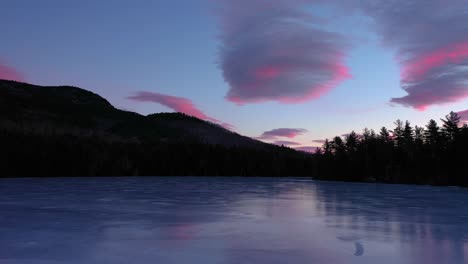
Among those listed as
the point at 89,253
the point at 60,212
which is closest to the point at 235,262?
the point at 89,253

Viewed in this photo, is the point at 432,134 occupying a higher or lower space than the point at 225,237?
higher

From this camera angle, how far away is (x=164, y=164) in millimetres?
100250

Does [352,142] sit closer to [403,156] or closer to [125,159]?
[403,156]

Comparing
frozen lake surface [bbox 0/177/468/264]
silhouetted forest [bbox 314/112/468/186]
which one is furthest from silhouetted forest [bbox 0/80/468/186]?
frozen lake surface [bbox 0/177/468/264]

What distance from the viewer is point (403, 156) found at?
232 ft

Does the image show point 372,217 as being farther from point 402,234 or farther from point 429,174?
point 429,174

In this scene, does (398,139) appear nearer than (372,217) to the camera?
No

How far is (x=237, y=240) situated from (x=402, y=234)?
4.44 metres

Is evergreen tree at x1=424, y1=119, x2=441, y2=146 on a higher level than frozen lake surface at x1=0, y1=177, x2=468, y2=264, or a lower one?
higher

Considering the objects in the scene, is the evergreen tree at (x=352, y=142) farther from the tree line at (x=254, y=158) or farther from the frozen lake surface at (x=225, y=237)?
the frozen lake surface at (x=225, y=237)

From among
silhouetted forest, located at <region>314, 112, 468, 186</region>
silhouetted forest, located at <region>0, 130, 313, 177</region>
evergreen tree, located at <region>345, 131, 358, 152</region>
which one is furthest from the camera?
evergreen tree, located at <region>345, 131, 358, 152</region>

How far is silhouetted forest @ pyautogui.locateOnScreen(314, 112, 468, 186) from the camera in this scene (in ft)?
196

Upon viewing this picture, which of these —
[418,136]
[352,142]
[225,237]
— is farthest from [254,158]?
[225,237]

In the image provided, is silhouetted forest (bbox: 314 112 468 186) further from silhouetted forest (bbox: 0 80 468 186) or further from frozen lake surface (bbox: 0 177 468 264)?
frozen lake surface (bbox: 0 177 468 264)
